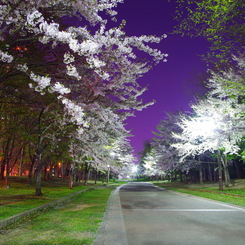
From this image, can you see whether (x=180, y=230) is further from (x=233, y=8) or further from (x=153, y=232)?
(x=233, y=8)

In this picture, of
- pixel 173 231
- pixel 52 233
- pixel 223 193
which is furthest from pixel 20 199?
pixel 223 193

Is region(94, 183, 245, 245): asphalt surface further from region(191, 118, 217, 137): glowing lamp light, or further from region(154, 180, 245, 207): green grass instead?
region(191, 118, 217, 137): glowing lamp light

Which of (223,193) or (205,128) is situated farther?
(223,193)

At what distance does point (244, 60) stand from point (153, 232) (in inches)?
539

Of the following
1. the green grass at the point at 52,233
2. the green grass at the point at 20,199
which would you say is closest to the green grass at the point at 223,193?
the green grass at the point at 52,233

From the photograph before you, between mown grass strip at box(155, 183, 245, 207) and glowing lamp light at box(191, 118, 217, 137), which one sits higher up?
glowing lamp light at box(191, 118, 217, 137)

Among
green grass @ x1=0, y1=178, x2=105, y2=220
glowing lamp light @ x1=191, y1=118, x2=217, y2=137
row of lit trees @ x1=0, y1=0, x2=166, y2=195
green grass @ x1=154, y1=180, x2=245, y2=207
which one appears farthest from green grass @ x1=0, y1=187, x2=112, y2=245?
glowing lamp light @ x1=191, y1=118, x2=217, y2=137

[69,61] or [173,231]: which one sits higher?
[69,61]

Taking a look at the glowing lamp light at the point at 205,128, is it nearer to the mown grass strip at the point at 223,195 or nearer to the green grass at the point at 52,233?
the mown grass strip at the point at 223,195

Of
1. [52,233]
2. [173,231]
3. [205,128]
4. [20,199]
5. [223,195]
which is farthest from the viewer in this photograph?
[223,195]

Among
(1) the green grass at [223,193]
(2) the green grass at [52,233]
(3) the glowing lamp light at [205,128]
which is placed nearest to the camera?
(2) the green grass at [52,233]

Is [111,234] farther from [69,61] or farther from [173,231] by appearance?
[69,61]

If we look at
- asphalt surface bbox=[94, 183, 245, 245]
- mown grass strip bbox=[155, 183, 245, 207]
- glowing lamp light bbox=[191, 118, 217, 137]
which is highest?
glowing lamp light bbox=[191, 118, 217, 137]

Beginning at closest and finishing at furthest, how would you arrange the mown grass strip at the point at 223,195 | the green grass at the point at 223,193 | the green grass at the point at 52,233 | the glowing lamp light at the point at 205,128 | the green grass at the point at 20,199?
the green grass at the point at 52,233 < the green grass at the point at 20,199 < the mown grass strip at the point at 223,195 < the green grass at the point at 223,193 < the glowing lamp light at the point at 205,128
